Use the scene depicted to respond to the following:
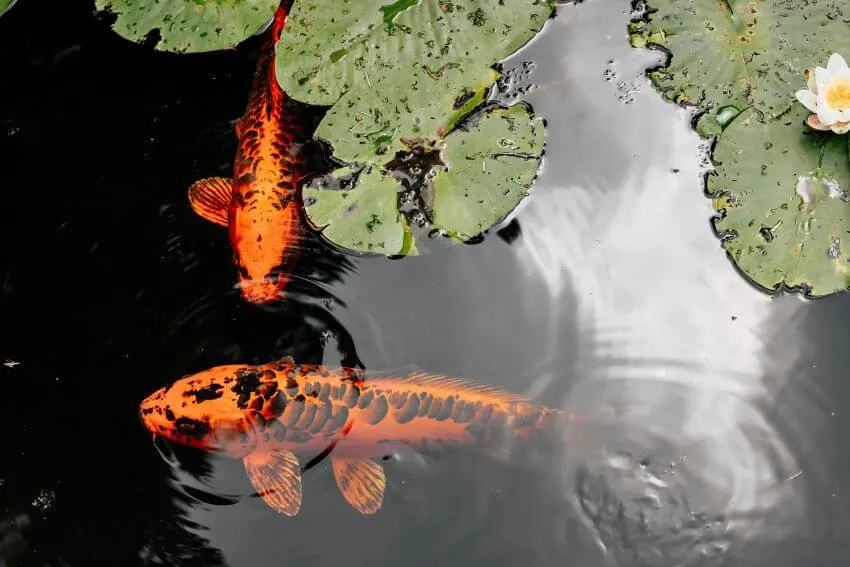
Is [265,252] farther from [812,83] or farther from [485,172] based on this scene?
[812,83]

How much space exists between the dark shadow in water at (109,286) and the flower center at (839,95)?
175 centimetres

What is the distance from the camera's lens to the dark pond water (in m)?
2.49

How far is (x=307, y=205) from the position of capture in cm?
259

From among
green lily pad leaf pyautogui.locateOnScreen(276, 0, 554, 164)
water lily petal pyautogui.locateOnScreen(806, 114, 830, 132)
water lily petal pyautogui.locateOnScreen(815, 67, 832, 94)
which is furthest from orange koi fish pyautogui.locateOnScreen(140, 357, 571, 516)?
water lily petal pyautogui.locateOnScreen(815, 67, 832, 94)

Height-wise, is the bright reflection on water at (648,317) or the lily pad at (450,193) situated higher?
the lily pad at (450,193)

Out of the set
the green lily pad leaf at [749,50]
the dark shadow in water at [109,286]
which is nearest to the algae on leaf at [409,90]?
the dark shadow in water at [109,286]

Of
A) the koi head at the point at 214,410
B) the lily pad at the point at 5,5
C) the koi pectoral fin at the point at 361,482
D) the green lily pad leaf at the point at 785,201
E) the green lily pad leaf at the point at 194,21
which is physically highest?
the lily pad at the point at 5,5

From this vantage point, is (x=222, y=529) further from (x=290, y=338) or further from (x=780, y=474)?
(x=780, y=474)

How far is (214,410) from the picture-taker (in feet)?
8.17

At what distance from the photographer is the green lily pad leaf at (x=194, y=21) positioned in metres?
2.82

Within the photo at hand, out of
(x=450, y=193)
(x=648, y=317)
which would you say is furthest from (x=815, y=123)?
(x=450, y=193)

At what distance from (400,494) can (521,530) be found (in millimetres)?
422

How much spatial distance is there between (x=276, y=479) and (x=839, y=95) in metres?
2.27

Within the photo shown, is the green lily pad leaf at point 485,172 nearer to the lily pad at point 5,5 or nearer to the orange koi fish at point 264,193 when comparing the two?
the orange koi fish at point 264,193
